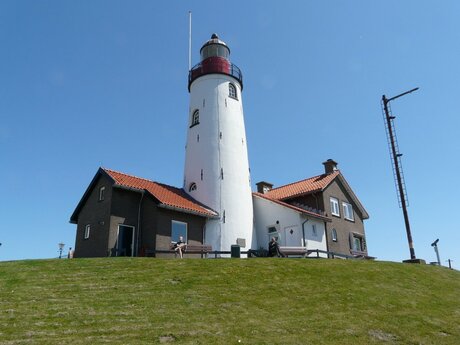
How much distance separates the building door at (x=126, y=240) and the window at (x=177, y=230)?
263 cm

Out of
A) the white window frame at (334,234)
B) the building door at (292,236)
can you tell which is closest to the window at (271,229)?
the building door at (292,236)

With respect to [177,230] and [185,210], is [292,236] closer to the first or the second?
[185,210]

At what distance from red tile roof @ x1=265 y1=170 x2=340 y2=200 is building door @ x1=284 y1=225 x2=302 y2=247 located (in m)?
4.73

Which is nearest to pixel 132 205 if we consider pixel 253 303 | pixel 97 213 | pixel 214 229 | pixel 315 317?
pixel 97 213

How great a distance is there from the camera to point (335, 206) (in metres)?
36.0

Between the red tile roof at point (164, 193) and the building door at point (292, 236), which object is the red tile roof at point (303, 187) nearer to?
the building door at point (292, 236)

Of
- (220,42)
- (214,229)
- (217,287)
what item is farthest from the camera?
(220,42)

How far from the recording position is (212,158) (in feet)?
106

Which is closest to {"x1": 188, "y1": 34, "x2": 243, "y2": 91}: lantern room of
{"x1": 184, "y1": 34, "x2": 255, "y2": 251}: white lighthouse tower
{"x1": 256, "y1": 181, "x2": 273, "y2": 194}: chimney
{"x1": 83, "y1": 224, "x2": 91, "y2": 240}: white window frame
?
{"x1": 184, "y1": 34, "x2": 255, "y2": 251}: white lighthouse tower

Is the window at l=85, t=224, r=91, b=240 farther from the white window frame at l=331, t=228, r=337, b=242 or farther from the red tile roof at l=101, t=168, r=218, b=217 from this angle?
the white window frame at l=331, t=228, r=337, b=242

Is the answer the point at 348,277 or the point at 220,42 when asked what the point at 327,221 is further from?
the point at 220,42

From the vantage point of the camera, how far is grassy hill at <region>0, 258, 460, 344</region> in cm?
1277

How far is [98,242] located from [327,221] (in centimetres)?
1724

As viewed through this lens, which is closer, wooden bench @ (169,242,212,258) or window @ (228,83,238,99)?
wooden bench @ (169,242,212,258)
